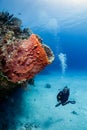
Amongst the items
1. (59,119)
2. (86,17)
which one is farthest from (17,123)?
(86,17)

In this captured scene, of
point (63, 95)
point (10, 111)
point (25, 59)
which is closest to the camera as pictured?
point (25, 59)

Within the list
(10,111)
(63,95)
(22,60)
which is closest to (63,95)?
(63,95)

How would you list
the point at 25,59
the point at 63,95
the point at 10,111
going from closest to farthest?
1. the point at 25,59
2. the point at 63,95
3. the point at 10,111

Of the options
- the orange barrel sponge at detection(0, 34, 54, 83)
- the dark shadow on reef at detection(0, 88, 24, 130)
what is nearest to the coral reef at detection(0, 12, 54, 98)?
the orange barrel sponge at detection(0, 34, 54, 83)

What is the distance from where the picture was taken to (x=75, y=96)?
16.4m

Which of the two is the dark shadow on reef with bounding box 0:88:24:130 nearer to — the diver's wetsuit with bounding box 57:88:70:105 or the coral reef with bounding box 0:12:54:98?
the diver's wetsuit with bounding box 57:88:70:105

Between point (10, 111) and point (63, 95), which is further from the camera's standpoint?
point (10, 111)

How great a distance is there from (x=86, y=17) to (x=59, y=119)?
38818 millimetres

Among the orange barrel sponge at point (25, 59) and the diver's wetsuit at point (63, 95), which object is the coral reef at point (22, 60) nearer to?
the orange barrel sponge at point (25, 59)

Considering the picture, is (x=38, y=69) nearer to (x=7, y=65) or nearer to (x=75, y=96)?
(x=7, y=65)

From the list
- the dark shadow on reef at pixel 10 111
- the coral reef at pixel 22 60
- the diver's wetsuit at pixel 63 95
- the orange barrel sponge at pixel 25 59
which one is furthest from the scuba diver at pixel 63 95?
the orange barrel sponge at pixel 25 59

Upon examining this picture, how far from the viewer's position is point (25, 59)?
4.53 meters

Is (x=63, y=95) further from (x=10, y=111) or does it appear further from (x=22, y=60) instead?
(x=22, y=60)

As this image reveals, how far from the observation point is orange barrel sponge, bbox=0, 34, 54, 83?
4.43 meters
